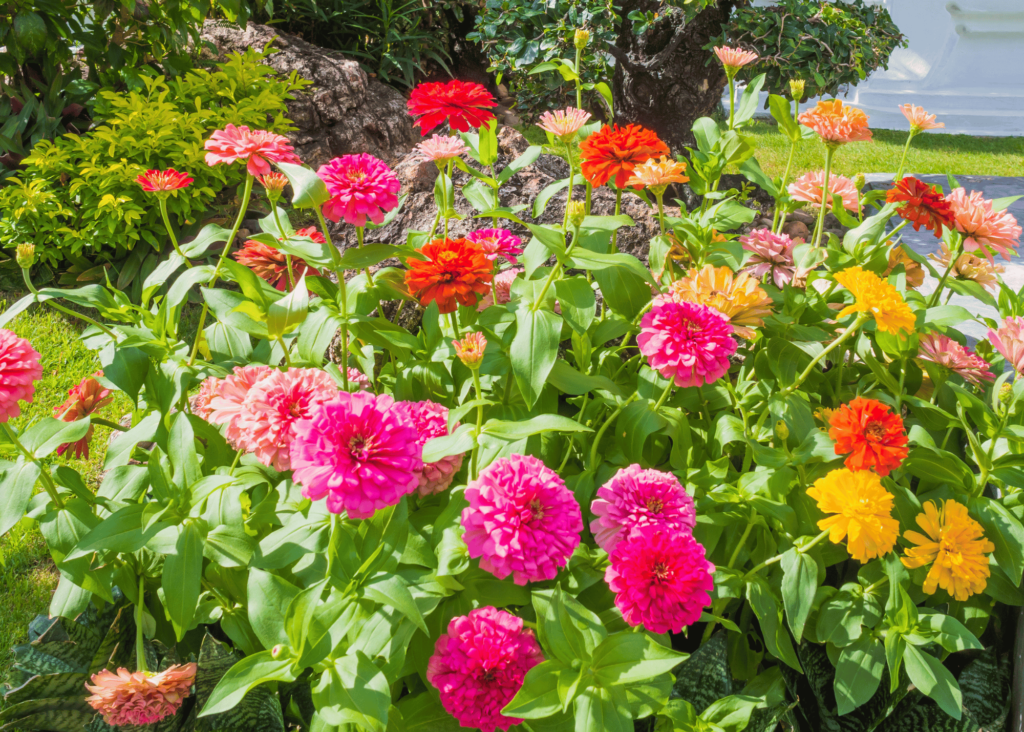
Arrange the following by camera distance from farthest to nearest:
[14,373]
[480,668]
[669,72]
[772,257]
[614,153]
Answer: [669,72] < [772,257] < [614,153] < [14,373] < [480,668]

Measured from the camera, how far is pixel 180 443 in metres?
1.22

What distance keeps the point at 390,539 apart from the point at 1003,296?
1.37 m

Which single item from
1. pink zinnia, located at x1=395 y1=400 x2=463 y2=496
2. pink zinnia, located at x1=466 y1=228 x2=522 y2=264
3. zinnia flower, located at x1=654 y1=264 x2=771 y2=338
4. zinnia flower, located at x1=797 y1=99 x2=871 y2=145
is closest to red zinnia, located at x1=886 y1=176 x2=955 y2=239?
zinnia flower, located at x1=797 y1=99 x2=871 y2=145

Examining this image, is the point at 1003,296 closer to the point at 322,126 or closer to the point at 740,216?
the point at 740,216

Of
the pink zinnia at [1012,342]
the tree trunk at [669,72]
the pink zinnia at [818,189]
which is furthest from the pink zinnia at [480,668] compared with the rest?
the tree trunk at [669,72]

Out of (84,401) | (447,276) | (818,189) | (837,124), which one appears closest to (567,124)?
(447,276)

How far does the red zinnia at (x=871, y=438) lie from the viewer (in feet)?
3.53

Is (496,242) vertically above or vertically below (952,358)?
above

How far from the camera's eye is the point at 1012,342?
52.2 inches

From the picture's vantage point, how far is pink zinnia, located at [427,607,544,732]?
0.98m

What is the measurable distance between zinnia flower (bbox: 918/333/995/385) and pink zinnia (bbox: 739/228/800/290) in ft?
0.96

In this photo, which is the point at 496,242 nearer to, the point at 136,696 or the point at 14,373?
the point at 14,373

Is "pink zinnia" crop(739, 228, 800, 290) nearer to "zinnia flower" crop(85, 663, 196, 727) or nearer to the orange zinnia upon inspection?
the orange zinnia

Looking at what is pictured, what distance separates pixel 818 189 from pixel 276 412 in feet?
4.05
